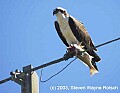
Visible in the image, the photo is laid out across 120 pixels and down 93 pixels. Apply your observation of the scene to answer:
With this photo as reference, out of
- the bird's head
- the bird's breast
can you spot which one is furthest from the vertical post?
the bird's head

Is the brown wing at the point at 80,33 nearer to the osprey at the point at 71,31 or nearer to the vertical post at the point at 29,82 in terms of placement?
the osprey at the point at 71,31

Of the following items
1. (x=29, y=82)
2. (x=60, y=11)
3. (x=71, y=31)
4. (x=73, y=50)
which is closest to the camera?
(x=29, y=82)

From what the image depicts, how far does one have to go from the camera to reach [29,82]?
421 centimetres

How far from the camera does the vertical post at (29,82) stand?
13.6ft

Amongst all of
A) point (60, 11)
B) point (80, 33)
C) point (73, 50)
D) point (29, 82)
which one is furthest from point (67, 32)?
point (29, 82)

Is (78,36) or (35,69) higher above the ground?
(78,36)

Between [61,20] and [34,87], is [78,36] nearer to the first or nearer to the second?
[61,20]

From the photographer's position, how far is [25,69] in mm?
4324

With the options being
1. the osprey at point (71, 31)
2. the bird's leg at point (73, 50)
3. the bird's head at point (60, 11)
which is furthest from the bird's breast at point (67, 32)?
the bird's leg at point (73, 50)

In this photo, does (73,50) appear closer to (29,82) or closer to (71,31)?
(71,31)

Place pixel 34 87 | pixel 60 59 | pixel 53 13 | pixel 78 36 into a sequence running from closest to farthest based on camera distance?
pixel 34 87
pixel 60 59
pixel 78 36
pixel 53 13

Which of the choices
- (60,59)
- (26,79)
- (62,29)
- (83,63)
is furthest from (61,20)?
(26,79)

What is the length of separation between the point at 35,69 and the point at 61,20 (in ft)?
12.7

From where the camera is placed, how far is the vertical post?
13.6 feet
